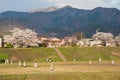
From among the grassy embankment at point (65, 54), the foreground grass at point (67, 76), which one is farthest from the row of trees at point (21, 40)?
the foreground grass at point (67, 76)

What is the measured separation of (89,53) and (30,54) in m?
22.6

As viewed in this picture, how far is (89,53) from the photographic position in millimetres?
128625

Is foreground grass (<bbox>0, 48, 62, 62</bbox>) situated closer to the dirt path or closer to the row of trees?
the dirt path

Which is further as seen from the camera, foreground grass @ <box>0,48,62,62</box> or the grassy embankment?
the grassy embankment

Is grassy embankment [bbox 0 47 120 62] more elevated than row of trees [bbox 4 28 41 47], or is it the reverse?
row of trees [bbox 4 28 41 47]

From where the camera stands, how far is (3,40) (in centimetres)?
17500

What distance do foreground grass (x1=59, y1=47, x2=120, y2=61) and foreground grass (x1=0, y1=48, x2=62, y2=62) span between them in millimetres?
5415

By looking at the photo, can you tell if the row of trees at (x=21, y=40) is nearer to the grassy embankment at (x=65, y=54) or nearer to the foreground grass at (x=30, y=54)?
the grassy embankment at (x=65, y=54)

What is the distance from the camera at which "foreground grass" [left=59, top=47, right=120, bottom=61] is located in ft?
395

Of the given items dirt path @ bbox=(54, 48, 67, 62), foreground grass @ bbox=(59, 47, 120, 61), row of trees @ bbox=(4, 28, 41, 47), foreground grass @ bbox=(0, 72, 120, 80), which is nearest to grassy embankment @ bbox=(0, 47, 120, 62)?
foreground grass @ bbox=(59, 47, 120, 61)

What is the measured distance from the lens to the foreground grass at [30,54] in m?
115

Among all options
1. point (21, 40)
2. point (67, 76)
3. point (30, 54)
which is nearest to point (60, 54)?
point (30, 54)

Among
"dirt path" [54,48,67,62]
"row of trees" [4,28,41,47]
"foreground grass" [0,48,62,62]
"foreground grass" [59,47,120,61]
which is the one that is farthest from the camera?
"row of trees" [4,28,41,47]

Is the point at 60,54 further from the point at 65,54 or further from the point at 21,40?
the point at 21,40
